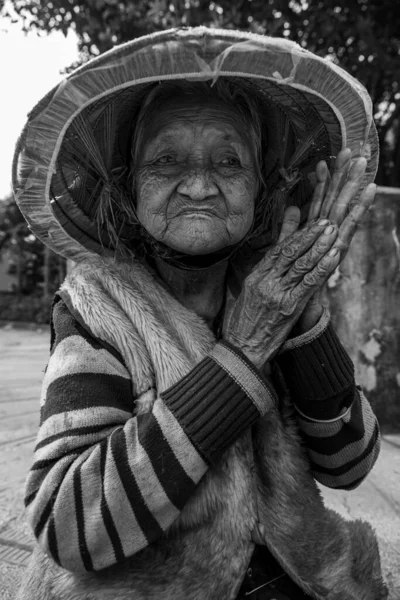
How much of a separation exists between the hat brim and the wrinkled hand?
10 centimetres

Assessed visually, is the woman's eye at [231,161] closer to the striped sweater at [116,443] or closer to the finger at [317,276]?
the finger at [317,276]

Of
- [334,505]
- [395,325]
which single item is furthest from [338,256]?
[395,325]

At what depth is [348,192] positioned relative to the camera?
4.22 feet

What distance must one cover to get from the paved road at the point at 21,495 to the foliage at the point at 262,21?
13.1 feet

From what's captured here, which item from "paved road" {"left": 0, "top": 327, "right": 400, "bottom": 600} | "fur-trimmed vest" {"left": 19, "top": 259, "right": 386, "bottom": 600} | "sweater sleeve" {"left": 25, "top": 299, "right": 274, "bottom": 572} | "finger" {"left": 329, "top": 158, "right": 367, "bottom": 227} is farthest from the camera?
"paved road" {"left": 0, "top": 327, "right": 400, "bottom": 600}

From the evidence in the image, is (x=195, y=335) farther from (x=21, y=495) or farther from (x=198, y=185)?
(x=21, y=495)

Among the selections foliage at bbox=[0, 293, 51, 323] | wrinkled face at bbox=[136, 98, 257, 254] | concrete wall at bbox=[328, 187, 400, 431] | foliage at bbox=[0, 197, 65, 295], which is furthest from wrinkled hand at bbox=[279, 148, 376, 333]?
foliage at bbox=[0, 197, 65, 295]

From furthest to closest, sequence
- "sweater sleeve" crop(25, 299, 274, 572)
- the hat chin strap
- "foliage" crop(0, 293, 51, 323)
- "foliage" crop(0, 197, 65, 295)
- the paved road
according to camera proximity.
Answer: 1. "foliage" crop(0, 197, 65, 295)
2. "foliage" crop(0, 293, 51, 323)
3. the paved road
4. the hat chin strap
5. "sweater sleeve" crop(25, 299, 274, 572)

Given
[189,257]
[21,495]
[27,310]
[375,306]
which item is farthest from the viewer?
[27,310]

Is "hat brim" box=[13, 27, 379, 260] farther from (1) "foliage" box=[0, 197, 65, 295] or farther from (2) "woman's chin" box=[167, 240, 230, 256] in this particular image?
(1) "foliage" box=[0, 197, 65, 295]

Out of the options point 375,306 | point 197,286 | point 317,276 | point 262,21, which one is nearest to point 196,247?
point 197,286

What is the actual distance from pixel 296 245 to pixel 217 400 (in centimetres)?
Answer: 39

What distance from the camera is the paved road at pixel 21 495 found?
2139 millimetres

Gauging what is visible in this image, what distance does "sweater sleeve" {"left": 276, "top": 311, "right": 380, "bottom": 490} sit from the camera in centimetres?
132
